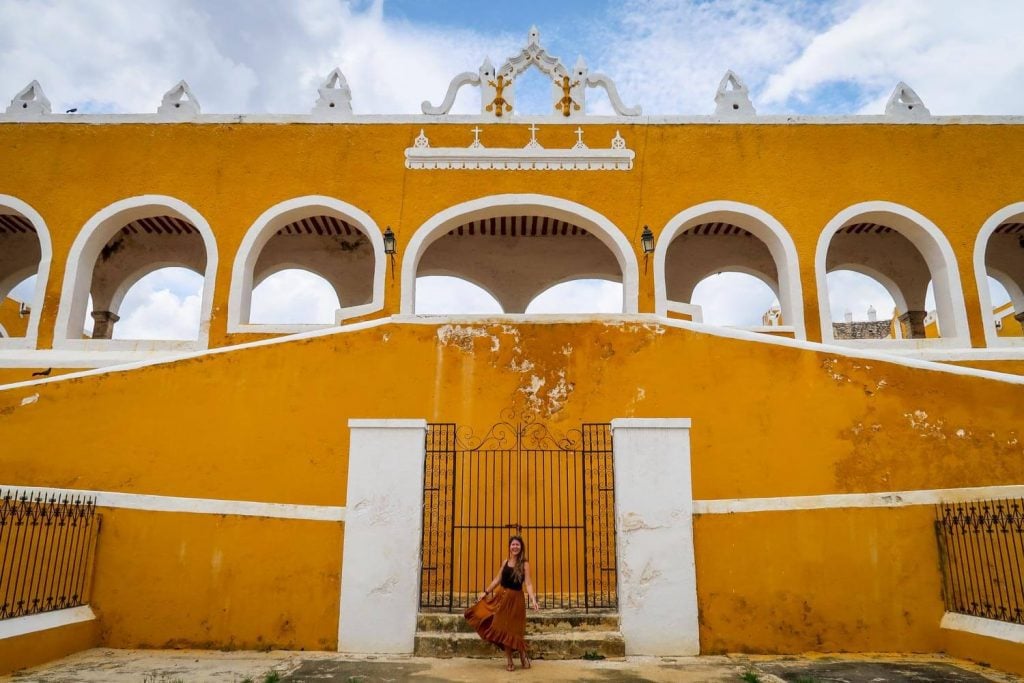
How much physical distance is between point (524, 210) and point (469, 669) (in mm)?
7140

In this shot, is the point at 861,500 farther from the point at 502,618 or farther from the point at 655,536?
the point at 502,618

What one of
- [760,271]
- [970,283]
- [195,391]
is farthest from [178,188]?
[970,283]

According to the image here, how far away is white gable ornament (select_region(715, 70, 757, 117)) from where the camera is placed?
10383mm

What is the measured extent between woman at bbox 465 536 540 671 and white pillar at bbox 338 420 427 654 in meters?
0.61

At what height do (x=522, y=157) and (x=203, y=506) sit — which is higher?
(x=522, y=157)

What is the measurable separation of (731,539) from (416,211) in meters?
6.68

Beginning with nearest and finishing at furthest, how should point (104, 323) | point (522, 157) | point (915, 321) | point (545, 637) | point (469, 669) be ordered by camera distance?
point (469, 669)
point (545, 637)
point (522, 157)
point (104, 323)
point (915, 321)

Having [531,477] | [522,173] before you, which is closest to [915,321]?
[522,173]

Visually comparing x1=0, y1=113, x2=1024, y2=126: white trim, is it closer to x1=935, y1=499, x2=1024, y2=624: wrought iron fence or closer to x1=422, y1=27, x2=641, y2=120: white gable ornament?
x1=422, y1=27, x2=641, y2=120: white gable ornament

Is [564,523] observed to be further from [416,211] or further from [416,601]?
[416,211]

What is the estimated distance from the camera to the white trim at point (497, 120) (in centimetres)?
1011

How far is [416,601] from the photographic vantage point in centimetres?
475

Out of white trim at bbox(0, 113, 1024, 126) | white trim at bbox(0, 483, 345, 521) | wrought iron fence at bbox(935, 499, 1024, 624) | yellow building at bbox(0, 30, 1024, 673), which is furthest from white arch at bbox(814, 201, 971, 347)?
white trim at bbox(0, 483, 345, 521)

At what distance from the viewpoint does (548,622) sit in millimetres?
4699
